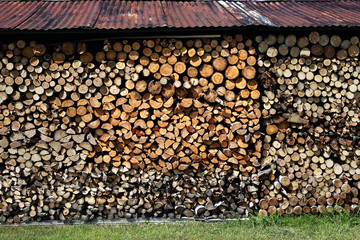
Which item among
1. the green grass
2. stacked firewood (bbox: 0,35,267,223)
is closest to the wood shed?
stacked firewood (bbox: 0,35,267,223)

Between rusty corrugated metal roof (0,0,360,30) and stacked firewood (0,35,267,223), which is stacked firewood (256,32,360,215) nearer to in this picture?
stacked firewood (0,35,267,223)

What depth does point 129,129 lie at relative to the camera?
4422 mm

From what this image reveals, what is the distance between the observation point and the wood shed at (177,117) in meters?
4.37

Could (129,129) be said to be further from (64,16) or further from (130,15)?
(64,16)

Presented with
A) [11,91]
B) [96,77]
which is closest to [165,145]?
[96,77]

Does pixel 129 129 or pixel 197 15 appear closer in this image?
pixel 129 129

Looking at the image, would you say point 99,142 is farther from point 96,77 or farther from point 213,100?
point 213,100

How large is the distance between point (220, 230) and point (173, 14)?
3327 mm

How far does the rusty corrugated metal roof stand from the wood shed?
62mm

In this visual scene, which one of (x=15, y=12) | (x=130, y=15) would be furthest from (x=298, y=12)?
(x=15, y=12)

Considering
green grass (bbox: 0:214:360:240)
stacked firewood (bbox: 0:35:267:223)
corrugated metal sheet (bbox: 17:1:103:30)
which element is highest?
corrugated metal sheet (bbox: 17:1:103:30)

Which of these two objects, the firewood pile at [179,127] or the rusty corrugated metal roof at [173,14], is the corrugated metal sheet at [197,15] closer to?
the rusty corrugated metal roof at [173,14]

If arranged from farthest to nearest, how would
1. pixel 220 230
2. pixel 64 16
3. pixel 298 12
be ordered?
pixel 298 12
pixel 64 16
pixel 220 230

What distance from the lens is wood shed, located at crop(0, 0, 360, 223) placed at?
4.37 meters
